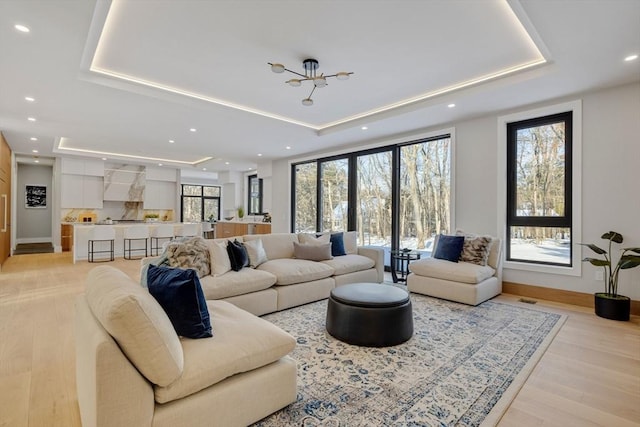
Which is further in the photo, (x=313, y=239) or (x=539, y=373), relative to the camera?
(x=313, y=239)

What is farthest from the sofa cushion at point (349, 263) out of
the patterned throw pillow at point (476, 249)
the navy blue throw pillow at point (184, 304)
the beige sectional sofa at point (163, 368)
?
the navy blue throw pillow at point (184, 304)

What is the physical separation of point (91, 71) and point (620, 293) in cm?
674

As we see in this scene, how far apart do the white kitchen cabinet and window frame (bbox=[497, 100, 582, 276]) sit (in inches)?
374

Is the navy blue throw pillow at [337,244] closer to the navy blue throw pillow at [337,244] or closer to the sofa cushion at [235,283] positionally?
the navy blue throw pillow at [337,244]

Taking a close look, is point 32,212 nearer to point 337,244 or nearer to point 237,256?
point 237,256

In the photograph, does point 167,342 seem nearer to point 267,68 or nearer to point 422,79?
point 267,68

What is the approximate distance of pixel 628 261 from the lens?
3.43 m

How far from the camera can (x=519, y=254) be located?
4.68 metres

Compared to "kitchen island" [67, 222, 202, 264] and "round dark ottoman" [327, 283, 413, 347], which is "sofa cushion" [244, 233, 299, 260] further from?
"kitchen island" [67, 222, 202, 264]

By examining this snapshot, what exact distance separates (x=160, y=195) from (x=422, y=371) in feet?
32.8

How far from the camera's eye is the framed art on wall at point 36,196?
1004cm

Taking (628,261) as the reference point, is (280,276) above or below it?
below

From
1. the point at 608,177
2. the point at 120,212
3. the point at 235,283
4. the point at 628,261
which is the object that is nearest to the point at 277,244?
the point at 235,283

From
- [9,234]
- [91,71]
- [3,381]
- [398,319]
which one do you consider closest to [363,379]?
[398,319]
